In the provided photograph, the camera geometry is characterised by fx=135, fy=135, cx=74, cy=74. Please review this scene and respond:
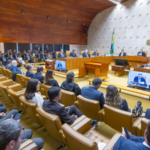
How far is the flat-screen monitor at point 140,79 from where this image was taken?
4228 mm

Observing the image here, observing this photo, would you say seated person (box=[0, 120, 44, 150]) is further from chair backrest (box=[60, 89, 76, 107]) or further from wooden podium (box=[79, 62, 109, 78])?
wooden podium (box=[79, 62, 109, 78])

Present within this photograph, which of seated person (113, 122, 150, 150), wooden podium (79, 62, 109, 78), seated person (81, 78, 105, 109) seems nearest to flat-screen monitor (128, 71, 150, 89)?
wooden podium (79, 62, 109, 78)

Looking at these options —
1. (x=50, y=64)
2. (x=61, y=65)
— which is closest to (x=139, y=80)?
(x=61, y=65)

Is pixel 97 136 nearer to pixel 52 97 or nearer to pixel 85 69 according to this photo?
pixel 52 97

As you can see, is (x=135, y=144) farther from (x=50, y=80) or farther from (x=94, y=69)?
(x=94, y=69)

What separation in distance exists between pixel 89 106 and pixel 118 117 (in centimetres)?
59

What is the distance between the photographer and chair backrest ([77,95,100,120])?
2.31 metres

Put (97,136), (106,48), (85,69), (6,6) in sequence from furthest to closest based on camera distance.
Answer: (106,48)
(6,6)
(85,69)
(97,136)

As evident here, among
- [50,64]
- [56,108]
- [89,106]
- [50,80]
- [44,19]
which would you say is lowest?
[89,106]

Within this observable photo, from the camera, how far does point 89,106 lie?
2.43 metres

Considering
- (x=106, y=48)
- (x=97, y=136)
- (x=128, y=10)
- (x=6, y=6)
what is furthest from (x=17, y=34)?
(x=97, y=136)

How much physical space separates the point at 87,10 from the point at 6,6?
6756mm

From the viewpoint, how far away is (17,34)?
10.1 m

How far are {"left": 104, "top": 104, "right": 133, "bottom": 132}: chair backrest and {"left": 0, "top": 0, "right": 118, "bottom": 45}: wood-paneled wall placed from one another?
30.9 feet
